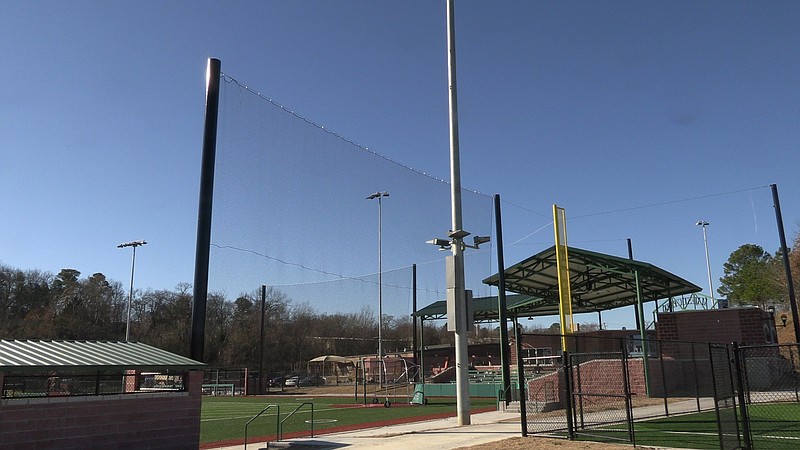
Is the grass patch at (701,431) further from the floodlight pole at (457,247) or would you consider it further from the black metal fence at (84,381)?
the black metal fence at (84,381)

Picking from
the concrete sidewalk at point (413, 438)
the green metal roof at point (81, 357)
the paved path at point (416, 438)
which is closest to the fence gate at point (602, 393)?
the paved path at point (416, 438)

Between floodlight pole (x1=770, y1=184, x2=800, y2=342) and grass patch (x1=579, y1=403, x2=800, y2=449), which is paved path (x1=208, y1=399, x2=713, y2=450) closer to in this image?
grass patch (x1=579, y1=403, x2=800, y2=449)

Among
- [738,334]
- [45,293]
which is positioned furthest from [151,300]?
[738,334]

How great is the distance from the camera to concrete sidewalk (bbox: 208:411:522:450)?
41.9ft

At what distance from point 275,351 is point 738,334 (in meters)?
46.9

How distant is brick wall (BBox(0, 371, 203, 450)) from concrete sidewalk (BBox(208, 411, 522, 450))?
7.21 feet

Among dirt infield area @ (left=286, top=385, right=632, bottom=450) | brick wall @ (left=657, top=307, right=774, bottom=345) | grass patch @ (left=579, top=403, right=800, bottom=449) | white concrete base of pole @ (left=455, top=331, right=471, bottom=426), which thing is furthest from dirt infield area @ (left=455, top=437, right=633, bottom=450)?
brick wall @ (left=657, top=307, right=774, bottom=345)

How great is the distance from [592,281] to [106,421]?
24978 millimetres

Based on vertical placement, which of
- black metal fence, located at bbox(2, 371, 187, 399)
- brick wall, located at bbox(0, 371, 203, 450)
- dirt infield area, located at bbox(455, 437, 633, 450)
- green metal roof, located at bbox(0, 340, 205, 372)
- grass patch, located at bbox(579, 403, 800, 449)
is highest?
green metal roof, located at bbox(0, 340, 205, 372)

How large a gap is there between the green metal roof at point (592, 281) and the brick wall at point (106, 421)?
17861mm

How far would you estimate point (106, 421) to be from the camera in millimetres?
10539

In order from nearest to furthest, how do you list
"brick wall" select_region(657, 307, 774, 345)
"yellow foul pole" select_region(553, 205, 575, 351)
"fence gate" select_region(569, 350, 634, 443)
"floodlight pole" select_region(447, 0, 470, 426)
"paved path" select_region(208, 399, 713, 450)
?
1. "paved path" select_region(208, 399, 713, 450)
2. "floodlight pole" select_region(447, 0, 470, 426)
3. "fence gate" select_region(569, 350, 634, 443)
4. "yellow foul pole" select_region(553, 205, 575, 351)
5. "brick wall" select_region(657, 307, 774, 345)

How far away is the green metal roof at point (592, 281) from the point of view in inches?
1033

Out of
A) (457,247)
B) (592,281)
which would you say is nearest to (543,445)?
(457,247)
